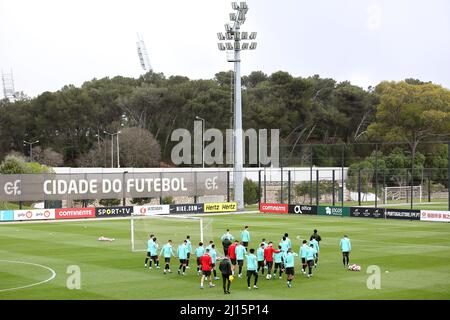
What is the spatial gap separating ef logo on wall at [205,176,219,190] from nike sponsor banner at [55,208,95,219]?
14.9 meters

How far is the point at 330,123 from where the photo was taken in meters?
124

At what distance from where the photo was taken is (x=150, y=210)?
217 ft

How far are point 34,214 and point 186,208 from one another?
14.9m

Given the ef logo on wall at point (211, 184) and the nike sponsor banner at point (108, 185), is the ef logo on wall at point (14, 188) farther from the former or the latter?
the ef logo on wall at point (211, 184)

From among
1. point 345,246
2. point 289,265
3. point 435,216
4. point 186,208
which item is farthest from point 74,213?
point 289,265

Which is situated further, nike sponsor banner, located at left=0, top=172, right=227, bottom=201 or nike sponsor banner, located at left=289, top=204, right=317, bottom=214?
nike sponsor banner, located at left=289, top=204, right=317, bottom=214

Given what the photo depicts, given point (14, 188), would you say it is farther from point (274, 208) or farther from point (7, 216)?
point (274, 208)

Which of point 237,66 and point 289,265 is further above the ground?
point 237,66

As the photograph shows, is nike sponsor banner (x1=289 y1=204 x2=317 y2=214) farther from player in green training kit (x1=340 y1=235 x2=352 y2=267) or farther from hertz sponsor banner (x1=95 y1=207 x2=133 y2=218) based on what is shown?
player in green training kit (x1=340 y1=235 x2=352 y2=267)

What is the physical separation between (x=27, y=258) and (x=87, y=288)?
11067 mm

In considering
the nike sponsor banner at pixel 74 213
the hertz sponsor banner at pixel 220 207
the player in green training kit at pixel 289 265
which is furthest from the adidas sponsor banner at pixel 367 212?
the player in green training kit at pixel 289 265

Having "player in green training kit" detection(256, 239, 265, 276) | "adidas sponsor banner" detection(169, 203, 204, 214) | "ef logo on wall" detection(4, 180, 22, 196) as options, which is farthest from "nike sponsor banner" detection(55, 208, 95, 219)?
"player in green training kit" detection(256, 239, 265, 276)

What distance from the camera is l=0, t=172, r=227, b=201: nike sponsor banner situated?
215 ft

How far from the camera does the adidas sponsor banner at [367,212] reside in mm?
63213
